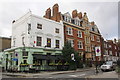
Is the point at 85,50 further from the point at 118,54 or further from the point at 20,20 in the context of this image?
the point at 118,54

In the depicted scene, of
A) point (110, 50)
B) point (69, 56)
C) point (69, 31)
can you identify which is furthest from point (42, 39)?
point (110, 50)

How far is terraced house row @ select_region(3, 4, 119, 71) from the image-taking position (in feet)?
75.0

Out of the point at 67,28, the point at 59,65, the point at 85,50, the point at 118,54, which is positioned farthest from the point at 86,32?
the point at 118,54

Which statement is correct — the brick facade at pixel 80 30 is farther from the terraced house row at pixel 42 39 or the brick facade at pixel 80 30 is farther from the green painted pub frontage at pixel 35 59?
the green painted pub frontage at pixel 35 59

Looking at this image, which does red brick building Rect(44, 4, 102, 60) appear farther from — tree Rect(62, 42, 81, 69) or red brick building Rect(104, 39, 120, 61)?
red brick building Rect(104, 39, 120, 61)

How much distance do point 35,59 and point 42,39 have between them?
13.6 ft

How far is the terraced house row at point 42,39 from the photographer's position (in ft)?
75.0

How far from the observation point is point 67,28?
31.0 metres

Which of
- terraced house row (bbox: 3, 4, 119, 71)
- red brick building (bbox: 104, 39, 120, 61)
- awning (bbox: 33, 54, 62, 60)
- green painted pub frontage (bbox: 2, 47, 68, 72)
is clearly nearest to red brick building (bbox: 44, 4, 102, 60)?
terraced house row (bbox: 3, 4, 119, 71)

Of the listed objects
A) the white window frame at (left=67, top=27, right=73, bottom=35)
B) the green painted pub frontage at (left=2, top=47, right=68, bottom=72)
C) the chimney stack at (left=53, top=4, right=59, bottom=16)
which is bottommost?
the green painted pub frontage at (left=2, top=47, right=68, bottom=72)

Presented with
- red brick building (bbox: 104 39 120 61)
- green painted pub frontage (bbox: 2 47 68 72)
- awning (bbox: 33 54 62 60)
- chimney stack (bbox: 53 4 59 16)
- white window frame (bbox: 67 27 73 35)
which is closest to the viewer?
green painted pub frontage (bbox: 2 47 68 72)

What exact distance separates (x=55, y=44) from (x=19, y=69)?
905 centimetres

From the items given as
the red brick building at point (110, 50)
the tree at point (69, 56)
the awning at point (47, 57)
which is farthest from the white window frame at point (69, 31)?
the red brick building at point (110, 50)

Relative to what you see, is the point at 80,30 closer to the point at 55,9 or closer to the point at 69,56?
the point at 55,9
